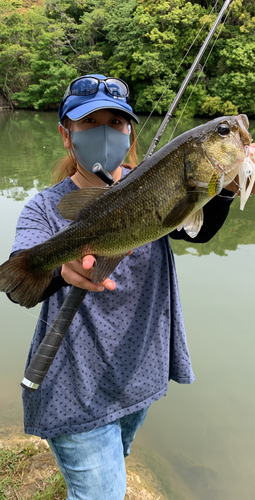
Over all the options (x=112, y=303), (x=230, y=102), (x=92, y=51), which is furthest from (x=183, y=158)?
(x=92, y=51)

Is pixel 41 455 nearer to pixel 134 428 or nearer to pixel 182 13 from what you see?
pixel 134 428

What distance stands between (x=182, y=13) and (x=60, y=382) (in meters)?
32.4

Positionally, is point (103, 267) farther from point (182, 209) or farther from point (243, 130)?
point (243, 130)

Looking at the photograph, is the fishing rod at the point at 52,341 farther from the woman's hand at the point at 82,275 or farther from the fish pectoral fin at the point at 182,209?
the fish pectoral fin at the point at 182,209

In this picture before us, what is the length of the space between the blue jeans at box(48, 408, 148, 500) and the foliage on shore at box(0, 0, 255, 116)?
2459 centimetres

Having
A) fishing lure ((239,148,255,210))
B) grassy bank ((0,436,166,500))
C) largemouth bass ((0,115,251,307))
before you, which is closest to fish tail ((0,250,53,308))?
largemouth bass ((0,115,251,307))

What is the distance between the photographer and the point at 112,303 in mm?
1752

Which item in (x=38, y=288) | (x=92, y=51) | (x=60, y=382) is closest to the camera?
(x=38, y=288)

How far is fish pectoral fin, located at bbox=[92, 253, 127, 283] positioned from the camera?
4.53 feet

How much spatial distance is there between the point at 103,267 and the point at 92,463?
0.95m

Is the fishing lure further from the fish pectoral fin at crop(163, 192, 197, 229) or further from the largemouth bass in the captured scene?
the fish pectoral fin at crop(163, 192, 197, 229)

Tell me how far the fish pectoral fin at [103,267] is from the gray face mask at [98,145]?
638 millimetres

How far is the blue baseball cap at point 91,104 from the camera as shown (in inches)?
67.6

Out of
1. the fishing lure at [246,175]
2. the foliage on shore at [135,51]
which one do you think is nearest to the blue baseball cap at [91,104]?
the fishing lure at [246,175]
